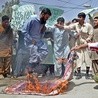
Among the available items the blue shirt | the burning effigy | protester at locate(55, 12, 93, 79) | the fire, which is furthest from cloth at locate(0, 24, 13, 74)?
the fire

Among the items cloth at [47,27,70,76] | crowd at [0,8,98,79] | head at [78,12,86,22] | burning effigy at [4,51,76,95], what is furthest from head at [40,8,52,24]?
cloth at [47,27,70,76]

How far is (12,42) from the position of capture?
9781 millimetres

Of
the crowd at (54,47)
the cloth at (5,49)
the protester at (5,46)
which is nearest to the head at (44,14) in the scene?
the crowd at (54,47)

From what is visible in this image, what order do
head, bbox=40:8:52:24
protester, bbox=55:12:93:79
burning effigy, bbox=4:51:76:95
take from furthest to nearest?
protester, bbox=55:12:93:79
head, bbox=40:8:52:24
burning effigy, bbox=4:51:76:95

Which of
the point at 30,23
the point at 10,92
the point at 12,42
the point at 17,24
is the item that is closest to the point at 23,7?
the point at 17,24

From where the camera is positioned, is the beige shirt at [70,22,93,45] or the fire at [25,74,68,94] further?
the beige shirt at [70,22,93,45]

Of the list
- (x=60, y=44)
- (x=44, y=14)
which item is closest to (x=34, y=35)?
(x=44, y=14)

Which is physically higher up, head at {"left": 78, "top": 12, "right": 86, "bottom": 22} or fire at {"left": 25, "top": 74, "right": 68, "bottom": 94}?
head at {"left": 78, "top": 12, "right": 86, "bottom": 22}

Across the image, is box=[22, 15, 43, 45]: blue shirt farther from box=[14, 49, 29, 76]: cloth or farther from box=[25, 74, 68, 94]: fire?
box=[14, 49, 29, 76]: cloth

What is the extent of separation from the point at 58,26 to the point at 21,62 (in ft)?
6.31

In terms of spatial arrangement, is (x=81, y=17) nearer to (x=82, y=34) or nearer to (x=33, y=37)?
(x=82, y=34)

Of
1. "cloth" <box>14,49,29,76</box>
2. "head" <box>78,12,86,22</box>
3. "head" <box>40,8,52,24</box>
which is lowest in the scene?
"cloth" <box>14,49,29,76</box>

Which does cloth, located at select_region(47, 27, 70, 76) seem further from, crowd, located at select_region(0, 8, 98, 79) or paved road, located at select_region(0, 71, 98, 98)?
paved road, located at select_region(0, 71, 98, 98)

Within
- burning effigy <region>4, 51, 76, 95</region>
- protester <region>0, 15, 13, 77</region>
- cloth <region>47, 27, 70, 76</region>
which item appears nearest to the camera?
burning effigy <region>4, 51, 76, 95</region>
